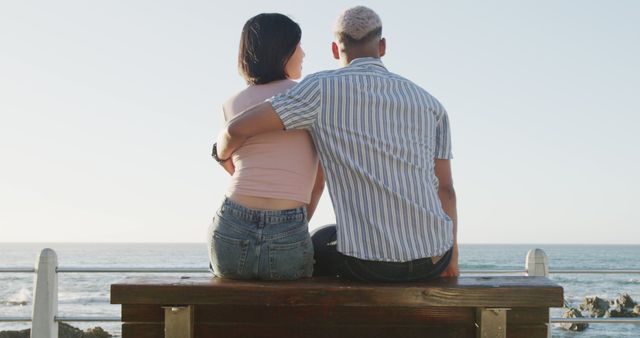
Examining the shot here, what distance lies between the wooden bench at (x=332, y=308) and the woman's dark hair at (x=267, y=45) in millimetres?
790

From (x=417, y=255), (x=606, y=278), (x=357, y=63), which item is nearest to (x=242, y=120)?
(x=357, y=63)

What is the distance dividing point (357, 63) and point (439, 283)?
783mm

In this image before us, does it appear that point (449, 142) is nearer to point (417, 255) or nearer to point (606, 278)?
point (417, 255)

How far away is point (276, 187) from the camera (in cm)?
261

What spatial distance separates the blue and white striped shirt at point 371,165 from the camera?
2545 mm

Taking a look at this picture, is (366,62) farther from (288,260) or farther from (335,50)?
(288,260)

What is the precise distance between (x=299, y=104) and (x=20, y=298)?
30.6m

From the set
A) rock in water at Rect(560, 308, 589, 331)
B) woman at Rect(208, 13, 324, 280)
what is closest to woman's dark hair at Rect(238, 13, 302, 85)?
woman at Rect(208, 13, 324, 280)

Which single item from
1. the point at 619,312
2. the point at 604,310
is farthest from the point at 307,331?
the point at 604,310

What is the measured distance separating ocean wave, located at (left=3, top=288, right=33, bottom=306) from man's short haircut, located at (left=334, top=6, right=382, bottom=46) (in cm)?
2875

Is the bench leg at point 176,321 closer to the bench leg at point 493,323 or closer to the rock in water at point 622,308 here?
the bench leg at point 493,323

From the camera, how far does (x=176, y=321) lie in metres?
2.31

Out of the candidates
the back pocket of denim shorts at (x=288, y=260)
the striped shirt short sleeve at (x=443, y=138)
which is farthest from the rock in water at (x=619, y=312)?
the back pocket of denim shorts at (x=288, y=260)

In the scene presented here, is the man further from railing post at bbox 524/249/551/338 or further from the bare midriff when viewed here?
railing post at bbox 524/249/551/338
